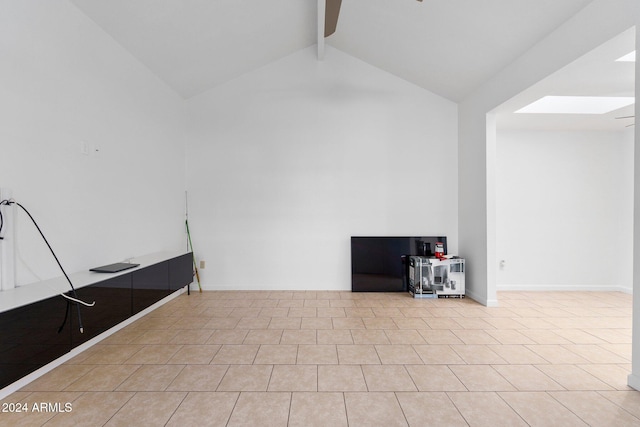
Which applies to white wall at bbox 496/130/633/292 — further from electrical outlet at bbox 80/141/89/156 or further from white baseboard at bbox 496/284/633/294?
electrical outlet at bbox 80/141/89/156

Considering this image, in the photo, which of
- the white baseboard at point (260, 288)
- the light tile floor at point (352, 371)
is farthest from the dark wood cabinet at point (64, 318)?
the white baseboard at point (260, 288)

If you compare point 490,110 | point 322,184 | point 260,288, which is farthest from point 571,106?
point 260,288

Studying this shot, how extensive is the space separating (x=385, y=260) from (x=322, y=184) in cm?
151

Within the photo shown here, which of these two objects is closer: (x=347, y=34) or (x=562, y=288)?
(x=347, y=34)

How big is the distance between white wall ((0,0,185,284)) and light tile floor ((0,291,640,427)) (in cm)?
94

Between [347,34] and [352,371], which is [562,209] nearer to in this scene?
[347,34]

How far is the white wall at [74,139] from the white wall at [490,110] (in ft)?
13.7

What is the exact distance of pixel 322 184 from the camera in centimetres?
524

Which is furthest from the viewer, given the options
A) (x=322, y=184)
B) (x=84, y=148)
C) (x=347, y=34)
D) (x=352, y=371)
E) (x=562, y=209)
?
(x=322, y=184)

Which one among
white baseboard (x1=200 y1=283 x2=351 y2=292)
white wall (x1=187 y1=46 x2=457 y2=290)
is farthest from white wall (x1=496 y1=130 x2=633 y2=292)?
white baseboard (x1=200 y1=283 x2=351 y2=292)

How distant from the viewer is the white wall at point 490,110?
2502mm

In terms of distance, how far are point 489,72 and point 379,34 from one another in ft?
4.73

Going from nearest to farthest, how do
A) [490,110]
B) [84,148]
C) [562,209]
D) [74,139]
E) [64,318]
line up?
[64,318] < [74,139] < [84,148] < [490,110] < [562,209]

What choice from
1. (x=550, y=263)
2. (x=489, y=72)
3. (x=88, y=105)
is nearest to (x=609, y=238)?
(x=550, y=263)
